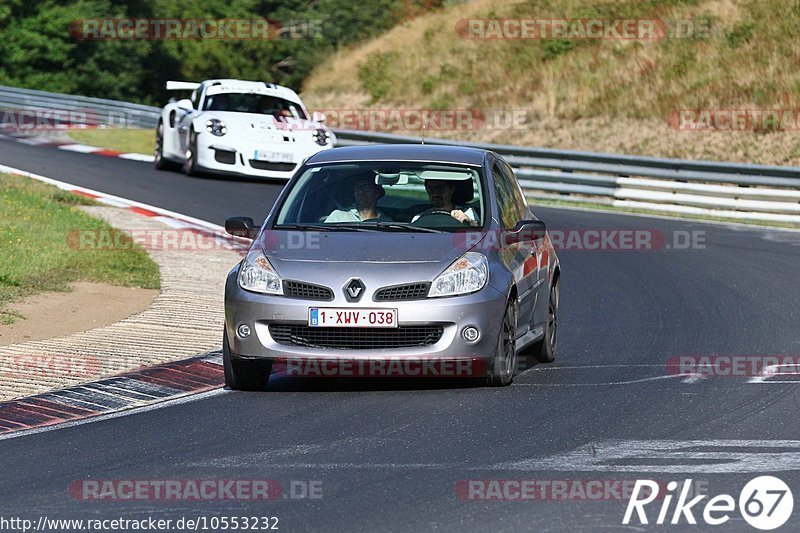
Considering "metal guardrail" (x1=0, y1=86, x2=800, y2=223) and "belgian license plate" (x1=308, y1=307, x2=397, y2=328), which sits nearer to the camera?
"belgian license plate" (x1=308, y1=307, x2=397, y2=328)

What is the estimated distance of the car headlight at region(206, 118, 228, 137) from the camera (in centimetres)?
2345

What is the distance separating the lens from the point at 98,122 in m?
36.4

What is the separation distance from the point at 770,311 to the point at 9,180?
38.5 feet

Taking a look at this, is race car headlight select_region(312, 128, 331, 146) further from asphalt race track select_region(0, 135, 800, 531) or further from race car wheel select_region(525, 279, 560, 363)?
race car wheel select_region(525, 279, 560, 363)

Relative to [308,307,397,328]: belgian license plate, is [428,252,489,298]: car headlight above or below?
above

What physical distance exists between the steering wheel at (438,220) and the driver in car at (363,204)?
9.2 inches

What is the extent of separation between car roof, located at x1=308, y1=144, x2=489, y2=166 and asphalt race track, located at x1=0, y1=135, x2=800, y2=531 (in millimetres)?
1551

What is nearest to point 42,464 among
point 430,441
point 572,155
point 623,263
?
point 430,441

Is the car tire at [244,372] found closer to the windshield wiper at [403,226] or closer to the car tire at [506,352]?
the windshield wiper at [403,226]

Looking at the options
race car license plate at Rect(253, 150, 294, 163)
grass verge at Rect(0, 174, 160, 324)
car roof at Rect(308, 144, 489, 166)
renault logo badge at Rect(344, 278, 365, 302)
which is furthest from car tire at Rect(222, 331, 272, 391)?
race car license plate at Rect(253, 150, 294, 163)

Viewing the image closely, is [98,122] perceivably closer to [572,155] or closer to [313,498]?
[572,155]

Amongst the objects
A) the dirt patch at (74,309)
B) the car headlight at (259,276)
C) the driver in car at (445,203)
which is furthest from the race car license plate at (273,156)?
the car headlight at (259,276)

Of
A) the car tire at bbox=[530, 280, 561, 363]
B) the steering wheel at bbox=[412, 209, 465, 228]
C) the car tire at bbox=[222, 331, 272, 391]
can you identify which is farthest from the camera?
the car tire at bbox=[530, 280, 561, 363]

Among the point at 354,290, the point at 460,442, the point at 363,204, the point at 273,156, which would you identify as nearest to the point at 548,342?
the point at 363,204
